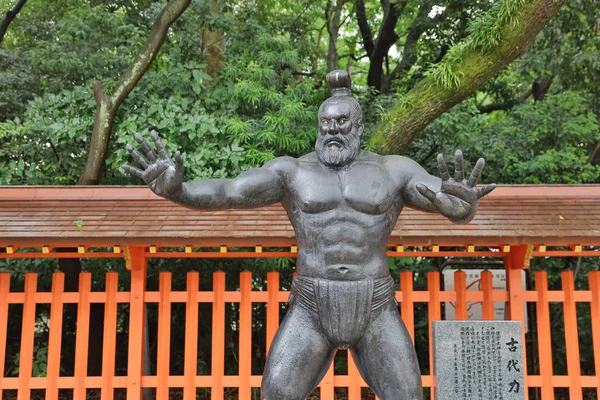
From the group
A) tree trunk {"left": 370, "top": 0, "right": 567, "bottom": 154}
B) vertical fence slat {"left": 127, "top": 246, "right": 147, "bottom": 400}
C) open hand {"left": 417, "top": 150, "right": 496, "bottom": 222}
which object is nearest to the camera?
open hand {"left": 417, "top": 150, "right": 496, "bottom": 222}

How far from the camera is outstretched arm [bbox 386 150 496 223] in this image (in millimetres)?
2809

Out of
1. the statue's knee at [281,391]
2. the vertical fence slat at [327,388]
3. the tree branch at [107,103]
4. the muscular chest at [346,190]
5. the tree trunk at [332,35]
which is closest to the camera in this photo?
the statue's knee at [281,391]

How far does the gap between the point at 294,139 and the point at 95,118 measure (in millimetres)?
2894

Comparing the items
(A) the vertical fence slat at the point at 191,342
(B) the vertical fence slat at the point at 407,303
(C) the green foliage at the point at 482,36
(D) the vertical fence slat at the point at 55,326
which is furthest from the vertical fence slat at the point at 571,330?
(D) the vertical fence slat at the point at 55,326

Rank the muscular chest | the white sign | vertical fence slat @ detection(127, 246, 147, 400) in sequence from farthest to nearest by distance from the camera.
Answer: the white sign
vertical fence slat @ detection(127, 246, 147, 400)
the muscular chest

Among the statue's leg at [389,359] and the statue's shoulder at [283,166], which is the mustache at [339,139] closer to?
the statue's shoulder at [283,166]

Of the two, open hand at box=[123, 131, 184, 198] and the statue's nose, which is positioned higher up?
the statue's nose

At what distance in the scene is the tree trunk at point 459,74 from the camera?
6.87 metres

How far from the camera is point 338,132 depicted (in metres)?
3.25

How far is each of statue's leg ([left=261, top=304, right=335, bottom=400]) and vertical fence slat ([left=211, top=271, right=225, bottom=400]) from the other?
3.15 meters

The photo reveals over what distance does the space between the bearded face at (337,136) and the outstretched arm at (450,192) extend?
423 millimetres

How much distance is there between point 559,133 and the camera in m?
9.08

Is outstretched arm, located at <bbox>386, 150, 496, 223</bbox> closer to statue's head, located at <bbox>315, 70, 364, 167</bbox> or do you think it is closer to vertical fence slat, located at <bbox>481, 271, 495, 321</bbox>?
statue's head, located at <bbox>315, 70, 364, 167</bbox>

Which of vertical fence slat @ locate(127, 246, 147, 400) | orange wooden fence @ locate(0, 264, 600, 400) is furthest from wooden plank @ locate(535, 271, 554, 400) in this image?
vertical fence slat @ locate(127, 246, 147, 400)
